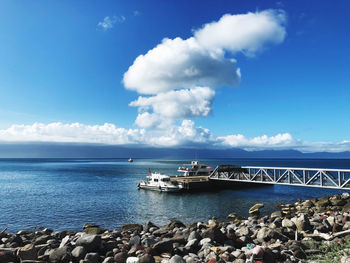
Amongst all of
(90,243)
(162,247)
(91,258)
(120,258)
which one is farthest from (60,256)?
(162,247)

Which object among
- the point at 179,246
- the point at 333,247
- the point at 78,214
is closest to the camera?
the point at 333,247

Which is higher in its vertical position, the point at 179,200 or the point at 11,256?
the point at 11,256

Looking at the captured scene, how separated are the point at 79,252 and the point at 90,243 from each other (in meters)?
1.02

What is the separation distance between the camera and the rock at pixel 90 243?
13.1 meters

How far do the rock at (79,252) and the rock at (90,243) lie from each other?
0.70m

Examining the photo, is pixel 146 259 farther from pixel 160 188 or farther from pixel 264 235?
pixel 160 188

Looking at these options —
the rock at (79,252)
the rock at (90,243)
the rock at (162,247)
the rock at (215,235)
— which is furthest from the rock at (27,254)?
the rock at (215,235)

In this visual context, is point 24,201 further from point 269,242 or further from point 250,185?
point 250,185

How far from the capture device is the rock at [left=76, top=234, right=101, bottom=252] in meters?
→ 13.1

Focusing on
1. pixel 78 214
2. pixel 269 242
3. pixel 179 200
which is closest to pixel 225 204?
pixel 179 200

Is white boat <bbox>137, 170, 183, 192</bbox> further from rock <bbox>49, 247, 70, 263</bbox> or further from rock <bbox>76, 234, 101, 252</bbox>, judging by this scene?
rock <bbox>49, 247, 70, 263</bbox>

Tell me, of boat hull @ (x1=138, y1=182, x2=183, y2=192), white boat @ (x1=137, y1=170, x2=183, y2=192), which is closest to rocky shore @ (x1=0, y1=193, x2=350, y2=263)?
boat hull @ (x1=138, y1=182, x2=183, y2=192)

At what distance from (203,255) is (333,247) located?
6.17 m

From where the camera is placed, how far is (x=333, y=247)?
38.5 ft
